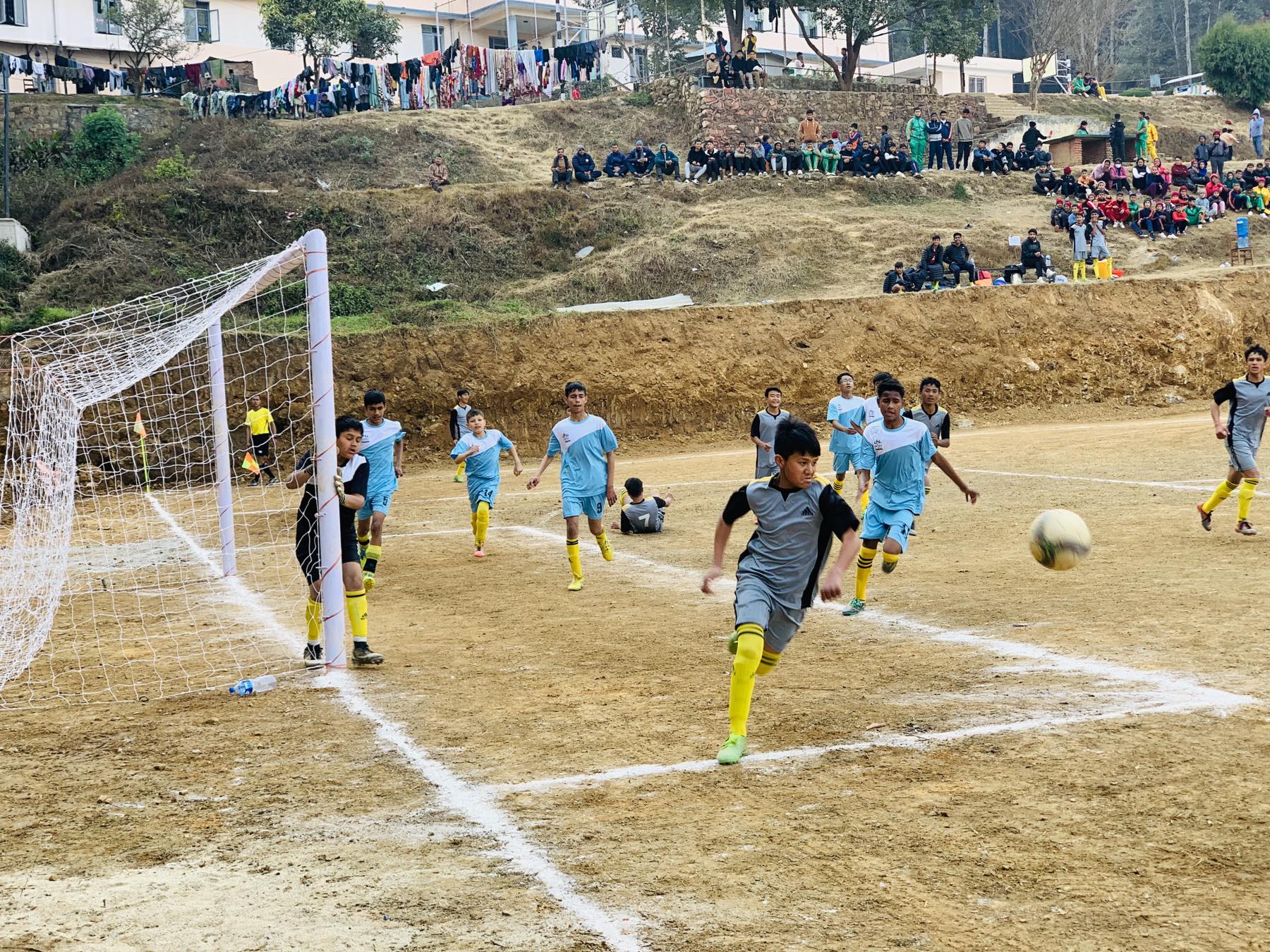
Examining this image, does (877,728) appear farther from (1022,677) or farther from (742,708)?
(1022,677)

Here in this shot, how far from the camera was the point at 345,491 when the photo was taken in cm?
969

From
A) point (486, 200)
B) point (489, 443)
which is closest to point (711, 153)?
point (486, 200)

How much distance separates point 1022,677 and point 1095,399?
82.5 ft

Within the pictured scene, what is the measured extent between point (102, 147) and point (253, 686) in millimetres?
37362

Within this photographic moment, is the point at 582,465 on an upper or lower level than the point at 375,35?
lower

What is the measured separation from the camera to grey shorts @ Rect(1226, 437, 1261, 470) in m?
13.1

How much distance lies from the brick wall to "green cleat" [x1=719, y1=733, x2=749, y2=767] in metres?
39.9

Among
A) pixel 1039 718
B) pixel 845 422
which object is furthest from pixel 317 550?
pixel 845 422

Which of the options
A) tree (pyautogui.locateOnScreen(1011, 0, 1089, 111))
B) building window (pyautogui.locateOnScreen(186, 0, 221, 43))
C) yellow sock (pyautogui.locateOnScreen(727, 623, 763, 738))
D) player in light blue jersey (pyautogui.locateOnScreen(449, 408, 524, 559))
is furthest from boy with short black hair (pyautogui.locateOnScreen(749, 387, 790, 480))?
tree (pyautogui.locateOnScreen(1011, 0, 1089, 111))

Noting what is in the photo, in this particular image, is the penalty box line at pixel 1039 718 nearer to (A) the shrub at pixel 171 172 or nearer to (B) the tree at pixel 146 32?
(A) the shrub at pixel 171 172

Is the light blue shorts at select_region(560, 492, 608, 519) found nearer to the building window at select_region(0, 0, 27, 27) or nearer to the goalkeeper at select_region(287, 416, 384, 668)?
the goalkeeper at select_region(287, 416, 384, 668)

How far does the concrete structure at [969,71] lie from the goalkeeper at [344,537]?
225 ft

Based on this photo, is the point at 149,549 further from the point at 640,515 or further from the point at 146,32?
the point at 146,32

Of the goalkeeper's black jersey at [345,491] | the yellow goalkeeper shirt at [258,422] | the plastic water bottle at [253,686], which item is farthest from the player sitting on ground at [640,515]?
the yellow goalkeeper shirt at [258,422]
